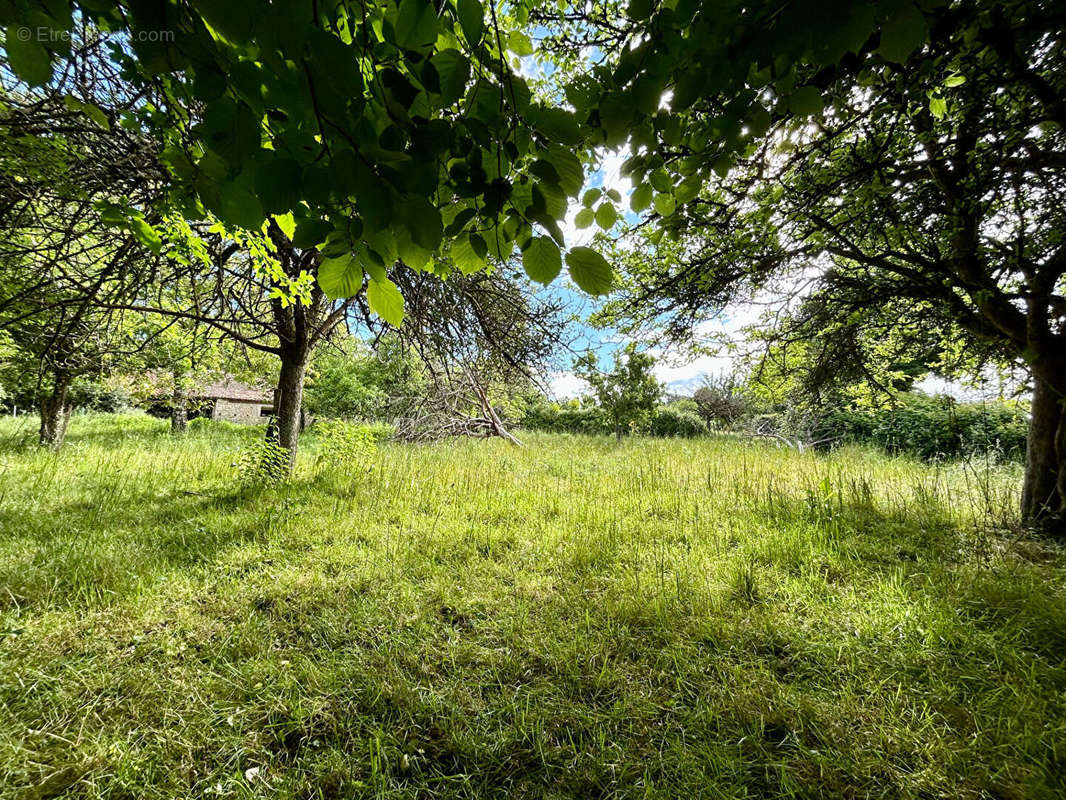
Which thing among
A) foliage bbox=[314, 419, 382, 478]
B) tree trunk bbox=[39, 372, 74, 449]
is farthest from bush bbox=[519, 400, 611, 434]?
tree trunk bbox=[39, 372, 74, 449]

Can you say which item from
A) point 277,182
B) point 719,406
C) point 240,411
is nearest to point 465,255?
point 277,182

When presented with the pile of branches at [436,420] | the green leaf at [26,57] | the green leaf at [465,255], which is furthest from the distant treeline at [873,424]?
the green leaf at [26,57]

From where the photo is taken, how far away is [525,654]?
2.23 m

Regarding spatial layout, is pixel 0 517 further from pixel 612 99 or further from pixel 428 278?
pixel 612 99

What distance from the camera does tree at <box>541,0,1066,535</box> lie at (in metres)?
1.08

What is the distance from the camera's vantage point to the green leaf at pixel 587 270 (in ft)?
3.05

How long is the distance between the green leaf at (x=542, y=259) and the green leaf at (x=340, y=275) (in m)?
0.48

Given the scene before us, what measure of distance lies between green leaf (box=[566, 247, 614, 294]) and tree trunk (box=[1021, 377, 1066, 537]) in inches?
223

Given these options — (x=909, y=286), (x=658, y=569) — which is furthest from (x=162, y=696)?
(x=909, y=286)

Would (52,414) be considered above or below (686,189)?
below

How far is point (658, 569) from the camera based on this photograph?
311 cm

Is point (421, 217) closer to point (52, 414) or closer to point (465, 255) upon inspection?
point (465, 255)

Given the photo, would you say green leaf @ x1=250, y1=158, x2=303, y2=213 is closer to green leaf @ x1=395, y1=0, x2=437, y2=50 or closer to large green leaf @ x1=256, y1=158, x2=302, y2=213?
large green leaf @ x1=256, y1=158, x2=302, y2=213

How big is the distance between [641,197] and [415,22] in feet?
3.24
